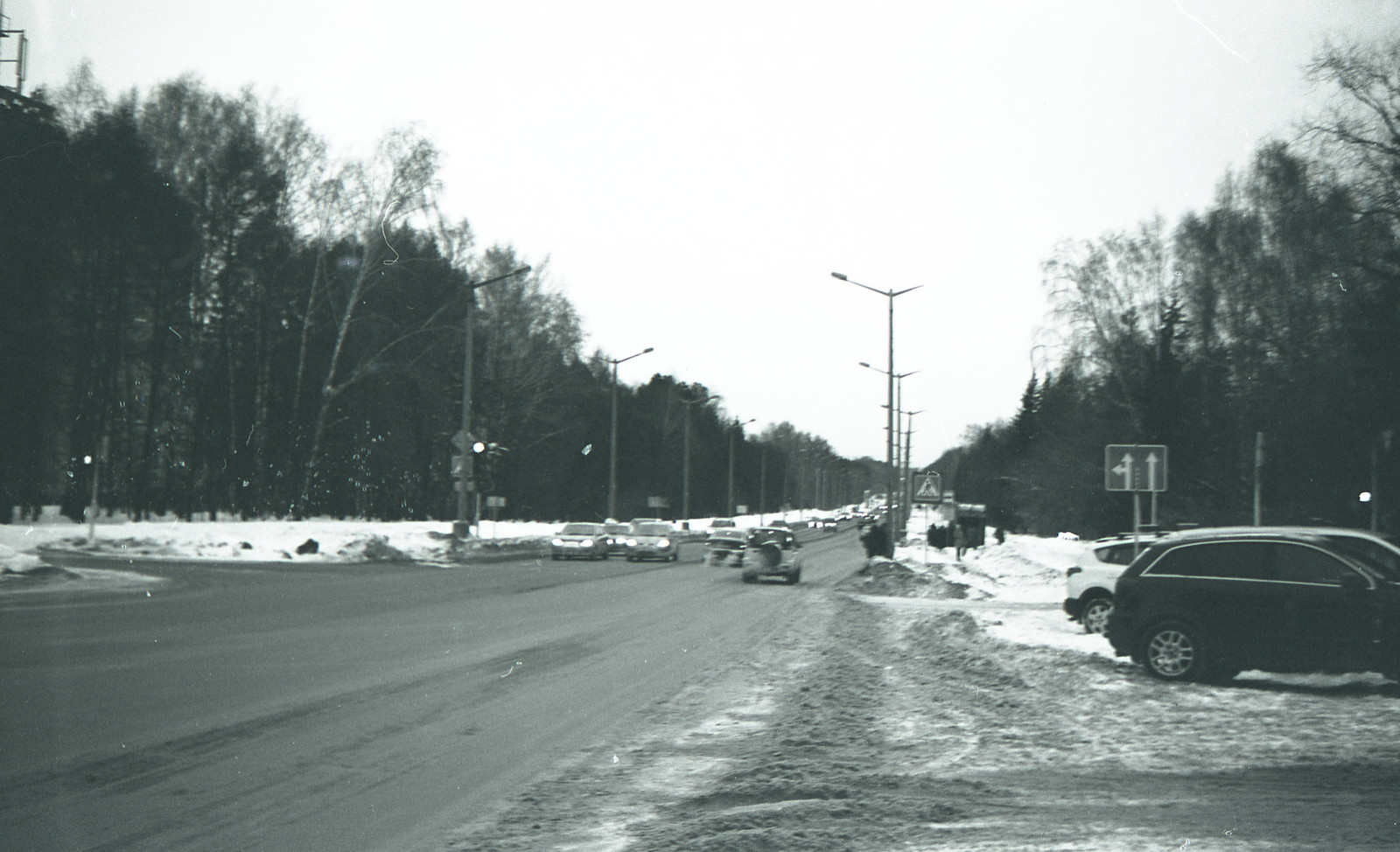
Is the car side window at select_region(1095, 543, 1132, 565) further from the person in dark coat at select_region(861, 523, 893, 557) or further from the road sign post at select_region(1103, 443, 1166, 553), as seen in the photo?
the person in dark coat at select_region(861, 523, 893, 557)

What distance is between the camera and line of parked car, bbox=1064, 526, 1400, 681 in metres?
11.8

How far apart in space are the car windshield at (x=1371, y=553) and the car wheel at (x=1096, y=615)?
5.65 metres

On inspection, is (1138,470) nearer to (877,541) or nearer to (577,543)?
(877,541)

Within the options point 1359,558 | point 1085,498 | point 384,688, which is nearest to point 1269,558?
point 1359,558

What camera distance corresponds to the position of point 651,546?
48.2 metres

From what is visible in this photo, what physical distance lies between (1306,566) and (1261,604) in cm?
56

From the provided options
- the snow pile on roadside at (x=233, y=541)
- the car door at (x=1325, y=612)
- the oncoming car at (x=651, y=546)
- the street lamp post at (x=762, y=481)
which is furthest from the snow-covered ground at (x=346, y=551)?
the street lamp post at (x=762, y=481)

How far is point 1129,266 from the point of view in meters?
58.8

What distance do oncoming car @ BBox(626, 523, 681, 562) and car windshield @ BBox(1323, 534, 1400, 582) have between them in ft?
119

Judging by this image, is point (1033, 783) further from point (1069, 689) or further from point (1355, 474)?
point (1355, 474)

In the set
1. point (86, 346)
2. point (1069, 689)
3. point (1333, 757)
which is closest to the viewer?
point (1333, 757)

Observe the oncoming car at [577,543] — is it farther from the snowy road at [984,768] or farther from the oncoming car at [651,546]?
the snowy road at [984,768]

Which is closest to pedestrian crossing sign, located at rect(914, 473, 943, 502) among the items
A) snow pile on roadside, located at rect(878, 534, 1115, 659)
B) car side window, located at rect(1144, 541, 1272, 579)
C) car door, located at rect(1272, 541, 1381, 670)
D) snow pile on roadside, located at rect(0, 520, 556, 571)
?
snow pile on roadside, located at rect(878, 534, 1115, 659)

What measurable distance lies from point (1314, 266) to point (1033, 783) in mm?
33440
